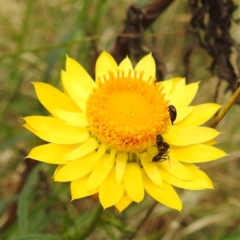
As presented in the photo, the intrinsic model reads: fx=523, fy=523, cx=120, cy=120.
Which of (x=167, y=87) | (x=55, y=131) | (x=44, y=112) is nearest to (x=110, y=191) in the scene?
(x=55, y=131)

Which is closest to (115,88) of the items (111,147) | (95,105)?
(95,105)

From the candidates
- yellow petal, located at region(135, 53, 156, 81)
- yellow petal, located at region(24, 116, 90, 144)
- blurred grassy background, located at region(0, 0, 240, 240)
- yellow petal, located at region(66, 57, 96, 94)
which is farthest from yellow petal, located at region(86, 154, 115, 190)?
blurred grassy background, located at region(0, 0, 240, 240)

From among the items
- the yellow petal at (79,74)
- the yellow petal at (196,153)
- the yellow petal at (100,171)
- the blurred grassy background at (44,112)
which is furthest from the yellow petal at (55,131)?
the blurred grassy background at (44,112)

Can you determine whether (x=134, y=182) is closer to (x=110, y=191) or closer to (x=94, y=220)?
Answer: (x=110, y=191)

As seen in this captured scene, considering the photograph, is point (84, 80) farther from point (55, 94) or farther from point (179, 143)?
point (179, 143)

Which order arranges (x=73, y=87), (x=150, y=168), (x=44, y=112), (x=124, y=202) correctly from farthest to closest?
(x=44, y=112) → (x=73, y=87) → (x=150, y=168) → (x=124, y=202)

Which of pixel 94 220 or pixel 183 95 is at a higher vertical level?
pixel 183 95

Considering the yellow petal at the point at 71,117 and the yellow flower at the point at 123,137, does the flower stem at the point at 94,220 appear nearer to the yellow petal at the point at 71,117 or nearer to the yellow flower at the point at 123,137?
the yellow flower at the point at 123,137
